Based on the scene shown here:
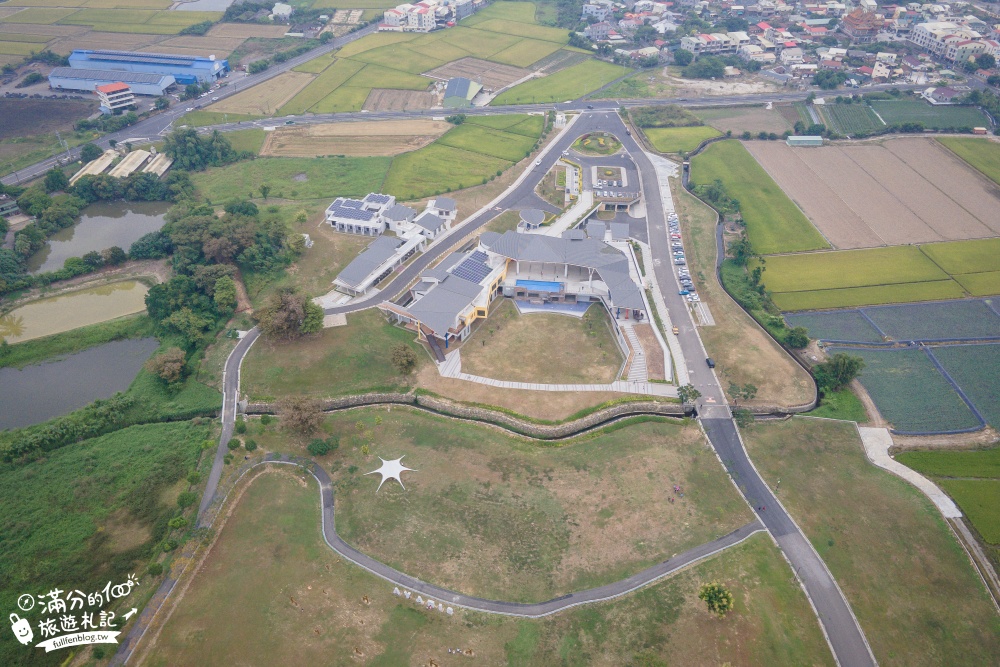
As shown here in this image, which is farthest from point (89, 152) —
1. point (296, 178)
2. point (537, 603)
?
point (537, 603)

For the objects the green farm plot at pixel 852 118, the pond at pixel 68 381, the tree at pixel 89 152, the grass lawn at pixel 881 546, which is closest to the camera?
the grass lawn at pixel 881 546

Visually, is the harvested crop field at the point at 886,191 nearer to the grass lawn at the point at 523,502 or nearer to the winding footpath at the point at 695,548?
the winding footpath at the point at 695,548

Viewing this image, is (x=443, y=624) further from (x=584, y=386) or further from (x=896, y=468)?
(x=896, y=468)

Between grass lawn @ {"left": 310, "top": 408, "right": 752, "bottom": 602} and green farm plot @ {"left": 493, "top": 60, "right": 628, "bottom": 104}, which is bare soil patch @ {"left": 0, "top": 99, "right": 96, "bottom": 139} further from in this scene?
grass lawn @ {"left": 310, "top": 408, "right": 752, "bottom": 602}

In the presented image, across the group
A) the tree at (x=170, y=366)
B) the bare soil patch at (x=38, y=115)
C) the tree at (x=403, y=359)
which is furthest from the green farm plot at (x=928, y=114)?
the bare soil patch at (x=38, y=115)

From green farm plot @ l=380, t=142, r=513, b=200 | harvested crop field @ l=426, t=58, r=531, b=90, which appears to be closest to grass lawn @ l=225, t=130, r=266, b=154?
green farm plot @ l=380, t=142, r=513, b=200

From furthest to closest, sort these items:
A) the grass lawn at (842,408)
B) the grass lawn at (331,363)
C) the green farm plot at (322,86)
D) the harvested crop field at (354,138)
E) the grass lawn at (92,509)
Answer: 1. the green farm plot at (322,86)
2. the harvested crop field at (354,138)
3. the grass lawn at (331,363)
4. the grass lawn at (842,408)
5. the grass lawn at (92,509)
